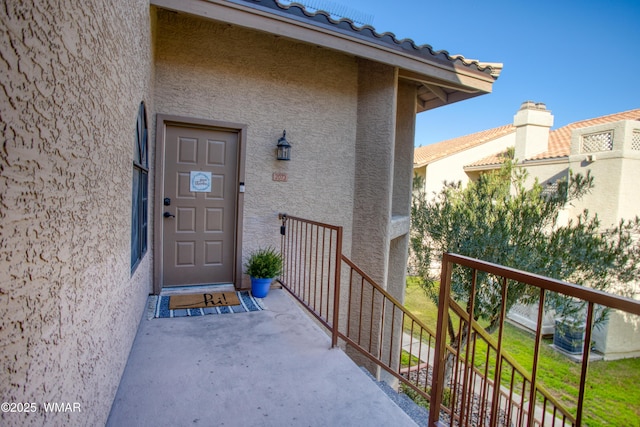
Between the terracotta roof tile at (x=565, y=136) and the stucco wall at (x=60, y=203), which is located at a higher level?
the terracotta roof tile at (x=565, y=136)

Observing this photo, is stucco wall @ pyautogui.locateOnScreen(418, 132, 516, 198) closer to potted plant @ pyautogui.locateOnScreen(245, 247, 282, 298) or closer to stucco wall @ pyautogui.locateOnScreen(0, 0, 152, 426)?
potted plant @ pyautogui.locateOnScreen(245, 247, 282, 298)

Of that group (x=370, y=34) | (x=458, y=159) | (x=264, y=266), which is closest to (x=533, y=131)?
(x=458, y=159)

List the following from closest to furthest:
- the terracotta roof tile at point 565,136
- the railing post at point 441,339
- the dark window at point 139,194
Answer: the railing post at point 441,339
the dark window at point 139,194
the terracotta roof tile at point 565,136

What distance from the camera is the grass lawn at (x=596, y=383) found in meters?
5.47

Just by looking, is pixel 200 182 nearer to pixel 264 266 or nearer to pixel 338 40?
pixel 264 266

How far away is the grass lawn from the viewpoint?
547 cm

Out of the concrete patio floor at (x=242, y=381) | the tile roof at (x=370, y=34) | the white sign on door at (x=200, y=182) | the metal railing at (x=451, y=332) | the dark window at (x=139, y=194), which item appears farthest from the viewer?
the white sign on door at (x=200, y=182)

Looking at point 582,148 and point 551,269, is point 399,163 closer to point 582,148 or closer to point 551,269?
point 551,269

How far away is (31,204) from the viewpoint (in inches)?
35.5

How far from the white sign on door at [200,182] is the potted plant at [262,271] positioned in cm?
108

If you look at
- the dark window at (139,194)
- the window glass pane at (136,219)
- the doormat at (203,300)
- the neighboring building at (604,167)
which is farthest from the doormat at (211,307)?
the neighboring building at (604,167)

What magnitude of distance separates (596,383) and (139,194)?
26.2 feet

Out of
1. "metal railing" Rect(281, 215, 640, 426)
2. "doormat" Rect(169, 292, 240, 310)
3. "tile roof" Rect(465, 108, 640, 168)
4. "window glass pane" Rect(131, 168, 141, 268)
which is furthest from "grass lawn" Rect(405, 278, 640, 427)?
"window glass pane" Rect(131, 168, 141, 268)

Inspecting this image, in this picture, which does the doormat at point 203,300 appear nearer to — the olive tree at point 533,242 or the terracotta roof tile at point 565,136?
the olive tree at point 533,242
